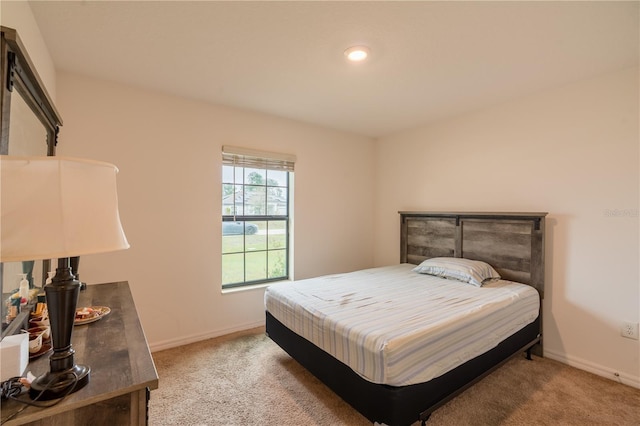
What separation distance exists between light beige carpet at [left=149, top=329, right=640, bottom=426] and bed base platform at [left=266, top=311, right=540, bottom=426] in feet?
0.58

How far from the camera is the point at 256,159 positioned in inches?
131

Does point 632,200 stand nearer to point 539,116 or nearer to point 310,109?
point 539,116

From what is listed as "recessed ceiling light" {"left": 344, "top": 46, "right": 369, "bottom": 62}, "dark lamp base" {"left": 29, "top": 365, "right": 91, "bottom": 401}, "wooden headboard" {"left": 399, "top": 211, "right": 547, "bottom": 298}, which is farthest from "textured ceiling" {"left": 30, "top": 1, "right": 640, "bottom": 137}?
"dark lamp base" {"left": 29, "top": 365, "right": 91, "bottom": 401}

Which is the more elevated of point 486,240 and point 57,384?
point 486,240

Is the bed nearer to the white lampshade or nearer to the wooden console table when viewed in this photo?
the wooden console table

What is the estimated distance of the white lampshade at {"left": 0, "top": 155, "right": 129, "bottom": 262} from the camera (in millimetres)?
735

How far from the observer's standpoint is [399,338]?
5.31 ft

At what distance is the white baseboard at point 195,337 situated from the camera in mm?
2754

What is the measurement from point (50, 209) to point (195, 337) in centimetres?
257

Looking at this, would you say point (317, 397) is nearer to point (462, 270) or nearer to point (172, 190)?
point (462, 270)

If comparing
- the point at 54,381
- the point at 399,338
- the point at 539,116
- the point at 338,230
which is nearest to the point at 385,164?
the point at 338,230

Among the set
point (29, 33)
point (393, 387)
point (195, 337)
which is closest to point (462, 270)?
point (393, 387)

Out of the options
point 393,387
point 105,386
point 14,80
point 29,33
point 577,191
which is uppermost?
point 29,33

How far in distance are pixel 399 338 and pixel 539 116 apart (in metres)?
2.54
